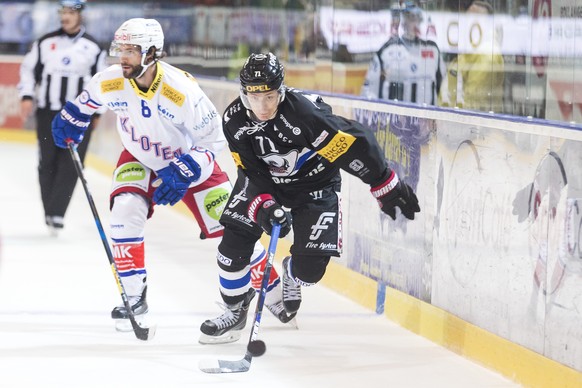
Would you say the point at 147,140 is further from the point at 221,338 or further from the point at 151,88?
the point at 221,338

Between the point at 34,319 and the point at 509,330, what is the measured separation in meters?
2.24

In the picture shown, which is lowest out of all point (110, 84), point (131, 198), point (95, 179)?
point (95, 179)

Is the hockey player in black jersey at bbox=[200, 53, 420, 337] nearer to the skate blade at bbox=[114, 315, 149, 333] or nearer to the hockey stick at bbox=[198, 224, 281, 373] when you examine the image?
the hockey stick at bbox=[198, 224, 281, 373]

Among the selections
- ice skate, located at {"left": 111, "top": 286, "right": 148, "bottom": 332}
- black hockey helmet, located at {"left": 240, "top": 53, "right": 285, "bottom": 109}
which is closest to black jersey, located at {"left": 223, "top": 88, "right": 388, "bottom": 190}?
black hockey helmet, located at {"left": 240, "top": 53, "right": 285, "bottom": 109}

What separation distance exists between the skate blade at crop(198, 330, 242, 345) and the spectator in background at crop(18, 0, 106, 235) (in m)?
3.37

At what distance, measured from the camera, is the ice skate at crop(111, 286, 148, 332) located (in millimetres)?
5441

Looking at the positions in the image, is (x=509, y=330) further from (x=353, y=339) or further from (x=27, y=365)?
(x=27, y=365)

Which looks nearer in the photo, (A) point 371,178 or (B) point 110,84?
(A) point 371,178

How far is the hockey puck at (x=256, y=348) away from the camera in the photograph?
4.77 metres

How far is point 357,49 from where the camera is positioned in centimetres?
721

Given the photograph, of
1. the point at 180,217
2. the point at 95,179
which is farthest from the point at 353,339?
the point at 95,179

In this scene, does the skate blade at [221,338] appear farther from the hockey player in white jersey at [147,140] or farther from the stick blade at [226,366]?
the stick blade at [226,366]

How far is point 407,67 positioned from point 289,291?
161 cm

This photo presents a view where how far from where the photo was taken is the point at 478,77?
5.63 metres
